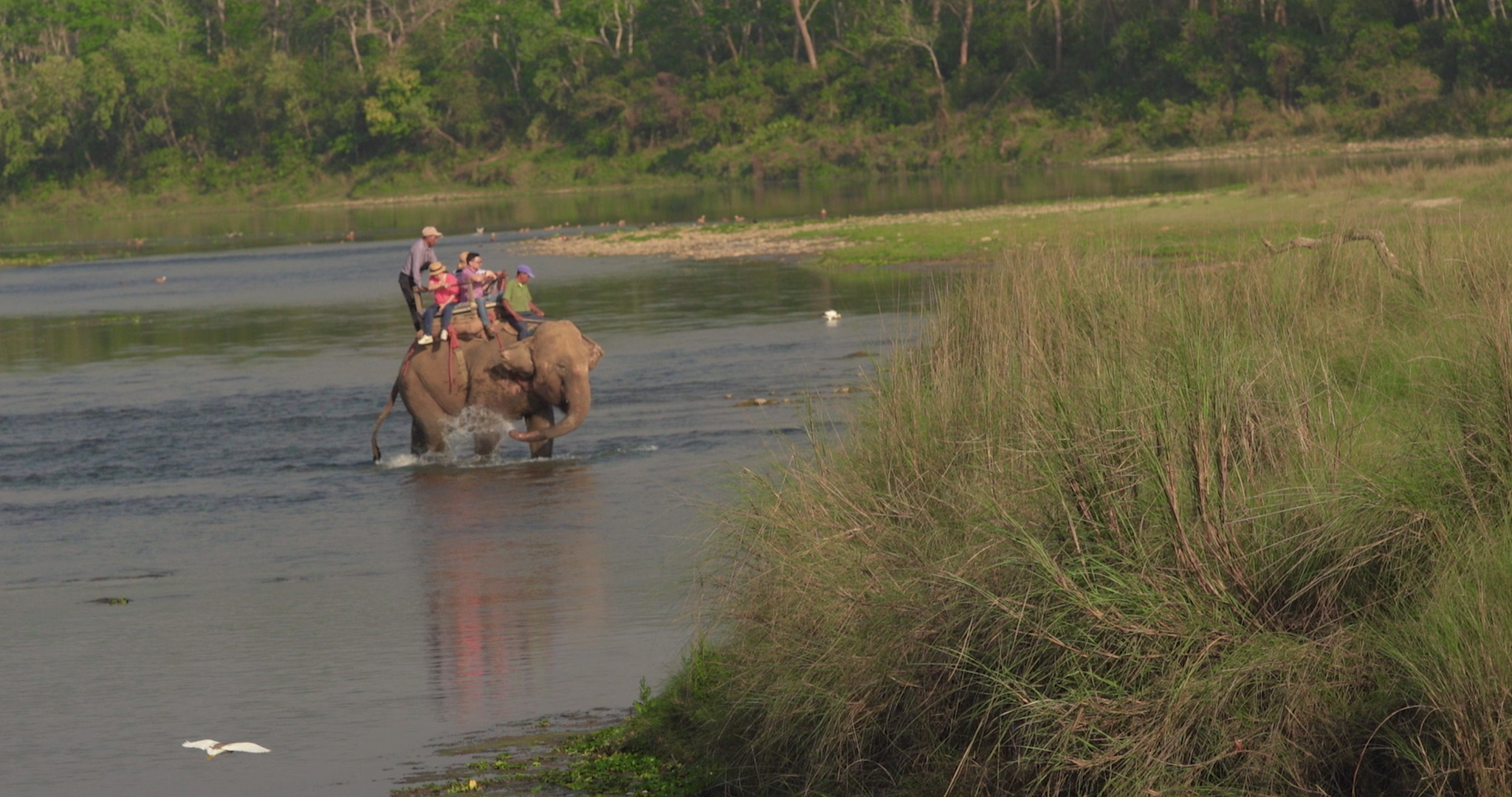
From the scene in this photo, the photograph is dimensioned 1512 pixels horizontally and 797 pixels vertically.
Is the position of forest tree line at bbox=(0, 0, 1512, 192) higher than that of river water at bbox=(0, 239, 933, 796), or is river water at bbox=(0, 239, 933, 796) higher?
forest tree line at bbox=(0, 0, 1512, 192)

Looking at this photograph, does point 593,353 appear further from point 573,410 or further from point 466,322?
point 466,322

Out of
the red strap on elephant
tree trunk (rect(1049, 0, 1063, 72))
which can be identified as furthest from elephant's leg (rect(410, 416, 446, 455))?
tree trunk (rect(1049, 0, 1063, 72))

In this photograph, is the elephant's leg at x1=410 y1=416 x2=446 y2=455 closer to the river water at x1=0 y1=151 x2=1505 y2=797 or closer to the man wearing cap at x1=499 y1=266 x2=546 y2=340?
the river water at x1=0 y1=151 x2=1505 y2=797

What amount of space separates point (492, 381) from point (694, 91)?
78.5 meters

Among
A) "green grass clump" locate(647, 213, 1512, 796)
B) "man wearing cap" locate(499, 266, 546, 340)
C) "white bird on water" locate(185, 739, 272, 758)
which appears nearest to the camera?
"green grass clump" locate(647, 213, 1512, 796)

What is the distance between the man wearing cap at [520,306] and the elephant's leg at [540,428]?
2.54ft

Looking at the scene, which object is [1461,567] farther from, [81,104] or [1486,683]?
[81,104]

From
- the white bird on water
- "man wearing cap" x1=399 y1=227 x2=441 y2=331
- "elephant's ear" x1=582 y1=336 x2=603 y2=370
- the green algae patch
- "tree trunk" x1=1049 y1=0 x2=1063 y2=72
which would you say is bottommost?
the white bird on water

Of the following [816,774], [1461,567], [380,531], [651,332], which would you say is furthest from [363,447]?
[1461,567]

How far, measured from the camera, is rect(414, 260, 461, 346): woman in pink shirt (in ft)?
57.7

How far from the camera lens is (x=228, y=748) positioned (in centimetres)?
871

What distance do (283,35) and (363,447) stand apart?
108 m

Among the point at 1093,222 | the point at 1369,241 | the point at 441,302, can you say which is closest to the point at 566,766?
the point at 1369,241

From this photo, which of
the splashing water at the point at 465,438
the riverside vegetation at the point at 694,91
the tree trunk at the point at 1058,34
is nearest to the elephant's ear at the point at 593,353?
the splashing water at the point at 465,438
